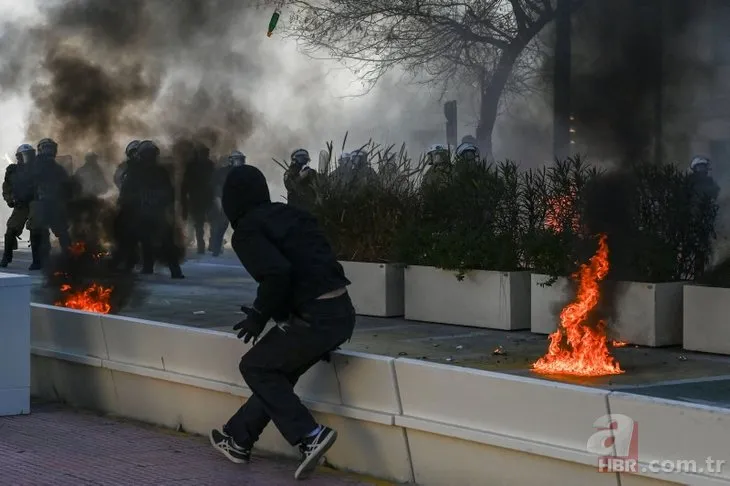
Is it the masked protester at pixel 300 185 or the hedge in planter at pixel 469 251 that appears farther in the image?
the masked protester at pixel 300 185

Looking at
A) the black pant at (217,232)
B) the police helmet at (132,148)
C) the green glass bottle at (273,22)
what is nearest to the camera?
the police helmet at (132,148)

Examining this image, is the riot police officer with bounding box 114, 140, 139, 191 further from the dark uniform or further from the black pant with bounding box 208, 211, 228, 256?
the black pant with bounding box 208, 211, 228, 256

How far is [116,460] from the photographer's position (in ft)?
20.9

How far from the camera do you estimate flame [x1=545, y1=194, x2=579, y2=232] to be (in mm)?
10070

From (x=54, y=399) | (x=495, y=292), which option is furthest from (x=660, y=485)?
(x=495, y=292)

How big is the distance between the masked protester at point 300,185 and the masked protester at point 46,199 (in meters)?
3.53

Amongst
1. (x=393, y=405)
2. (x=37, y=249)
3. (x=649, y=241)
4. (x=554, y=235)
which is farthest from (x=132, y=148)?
(x=393, y=405)

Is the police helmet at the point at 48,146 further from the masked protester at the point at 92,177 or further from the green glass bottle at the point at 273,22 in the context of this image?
the green glass bottle at the point at 273,22

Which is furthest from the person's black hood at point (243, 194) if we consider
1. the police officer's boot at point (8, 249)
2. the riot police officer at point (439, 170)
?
the police officer's boot at point (8, 249)

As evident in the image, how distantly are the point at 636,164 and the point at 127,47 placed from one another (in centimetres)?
800

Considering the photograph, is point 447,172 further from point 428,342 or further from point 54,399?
point 54,399

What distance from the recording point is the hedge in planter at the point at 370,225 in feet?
37.4

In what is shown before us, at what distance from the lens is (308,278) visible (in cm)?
595

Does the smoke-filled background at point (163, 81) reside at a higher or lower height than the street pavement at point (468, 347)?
higher
